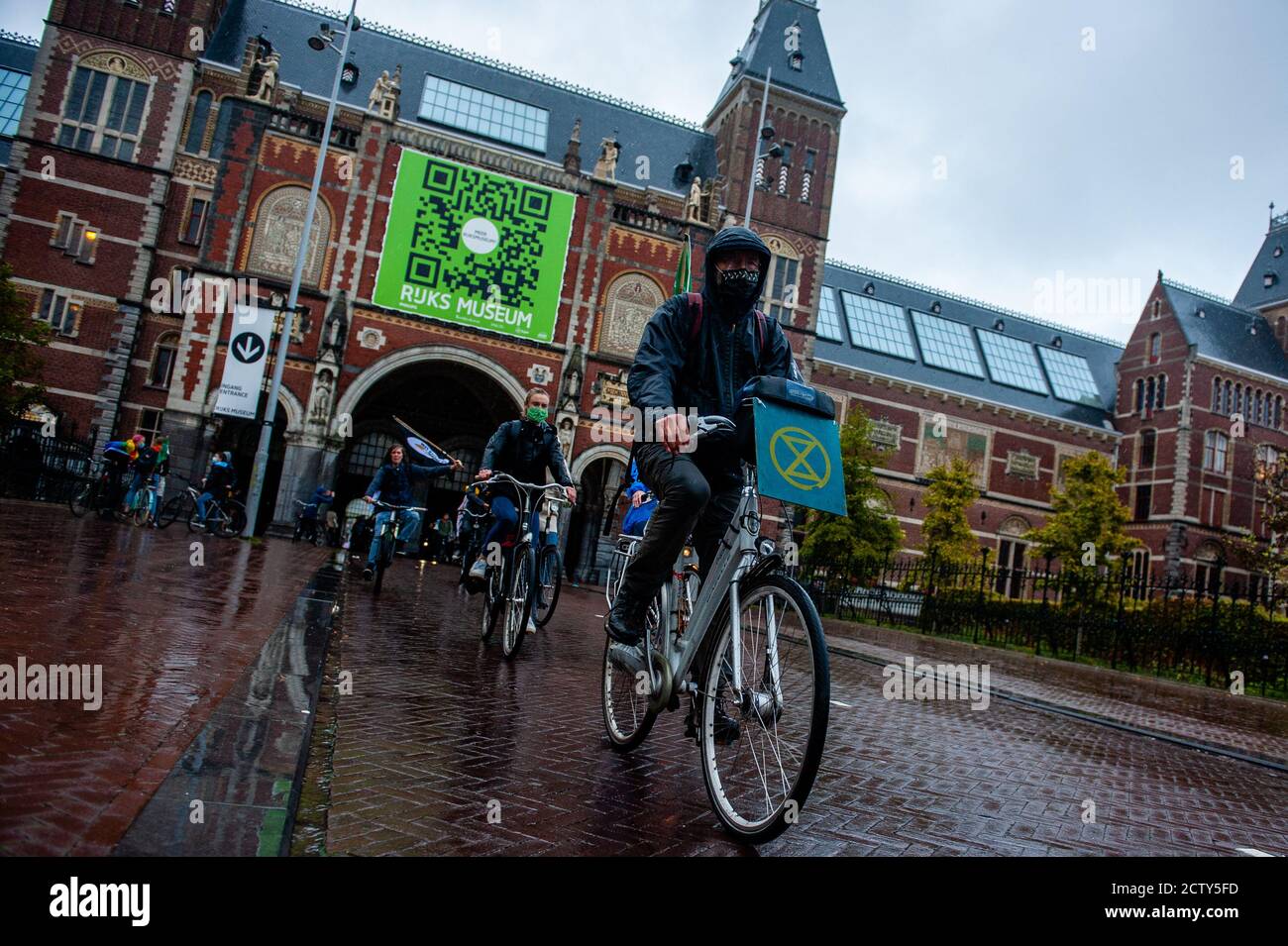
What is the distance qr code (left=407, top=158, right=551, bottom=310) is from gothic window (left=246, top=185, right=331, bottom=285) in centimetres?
265

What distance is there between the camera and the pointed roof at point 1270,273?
131 feet

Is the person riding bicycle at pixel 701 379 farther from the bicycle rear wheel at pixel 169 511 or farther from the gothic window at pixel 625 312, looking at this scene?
the gothic window at pixel 625 312

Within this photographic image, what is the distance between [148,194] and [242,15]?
338 inches

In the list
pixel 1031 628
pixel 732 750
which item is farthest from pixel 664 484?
pixel 1031 628

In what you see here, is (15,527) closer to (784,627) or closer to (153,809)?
(153,809)

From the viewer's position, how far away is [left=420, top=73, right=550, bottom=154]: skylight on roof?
94.0ft

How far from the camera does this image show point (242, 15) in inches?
1109

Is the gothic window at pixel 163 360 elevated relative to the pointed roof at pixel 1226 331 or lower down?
lower down

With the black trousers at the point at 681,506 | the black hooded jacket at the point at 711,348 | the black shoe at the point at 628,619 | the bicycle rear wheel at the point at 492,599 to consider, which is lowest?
the bicycle rear wheel at the point at 492,599

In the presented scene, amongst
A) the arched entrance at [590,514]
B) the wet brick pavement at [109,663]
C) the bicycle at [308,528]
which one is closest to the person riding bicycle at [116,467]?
the bicycle at [308,528]

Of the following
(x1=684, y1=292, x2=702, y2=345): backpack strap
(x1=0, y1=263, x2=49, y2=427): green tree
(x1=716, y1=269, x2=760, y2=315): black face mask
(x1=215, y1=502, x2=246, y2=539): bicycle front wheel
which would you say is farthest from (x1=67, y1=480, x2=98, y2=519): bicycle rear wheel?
(x1=716, y1=269, x2=760, y2=315): black face mask

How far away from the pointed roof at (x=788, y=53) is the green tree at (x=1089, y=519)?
15.9 m

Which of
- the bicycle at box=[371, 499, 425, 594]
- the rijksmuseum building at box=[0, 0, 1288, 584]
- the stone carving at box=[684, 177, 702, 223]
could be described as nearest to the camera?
the bicycle at box=[371, 499, 425, 594]

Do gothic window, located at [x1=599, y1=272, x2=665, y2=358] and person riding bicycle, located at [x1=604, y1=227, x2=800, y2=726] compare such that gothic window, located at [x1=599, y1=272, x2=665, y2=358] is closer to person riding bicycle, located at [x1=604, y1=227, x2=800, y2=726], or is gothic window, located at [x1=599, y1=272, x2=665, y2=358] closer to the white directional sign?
the white directional sign
